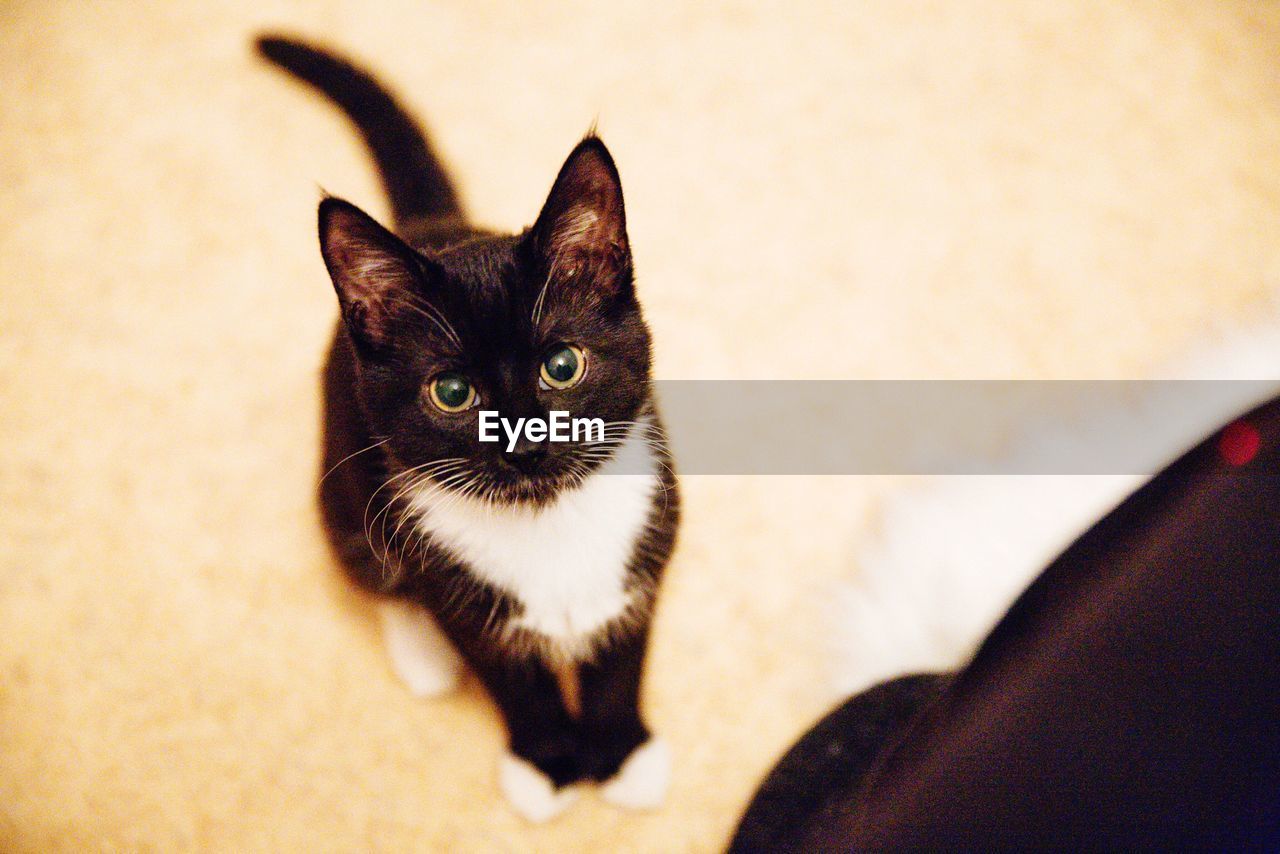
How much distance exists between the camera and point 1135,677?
2.35 feet

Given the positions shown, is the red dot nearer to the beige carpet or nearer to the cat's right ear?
the beige carpet

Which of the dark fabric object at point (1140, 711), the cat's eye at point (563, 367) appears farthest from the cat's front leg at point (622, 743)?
the cat's eye at point (563, 367)

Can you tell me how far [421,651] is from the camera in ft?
3.34

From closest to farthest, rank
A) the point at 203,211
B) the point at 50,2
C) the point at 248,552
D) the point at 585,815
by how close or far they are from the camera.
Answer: the point at 585,815
the point at 248,552
the point at 203,211
the point at 50,2

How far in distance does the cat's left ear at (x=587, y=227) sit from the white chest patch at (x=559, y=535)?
0.16 metres

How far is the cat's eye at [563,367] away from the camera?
677 millimetres

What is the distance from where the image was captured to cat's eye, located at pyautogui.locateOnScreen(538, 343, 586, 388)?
0.68 metres

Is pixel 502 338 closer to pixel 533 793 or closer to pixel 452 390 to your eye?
pixel 452 390

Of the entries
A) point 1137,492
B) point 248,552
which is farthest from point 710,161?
point 248,552

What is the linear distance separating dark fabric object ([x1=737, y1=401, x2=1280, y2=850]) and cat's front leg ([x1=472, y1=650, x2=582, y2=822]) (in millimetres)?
344

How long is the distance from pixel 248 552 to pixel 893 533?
3.20 ft

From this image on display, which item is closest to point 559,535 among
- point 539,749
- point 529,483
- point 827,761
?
point 529,483

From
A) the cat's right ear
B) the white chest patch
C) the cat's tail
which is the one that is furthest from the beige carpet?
the cat's right ear

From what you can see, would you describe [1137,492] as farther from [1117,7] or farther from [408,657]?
[1117,7]
